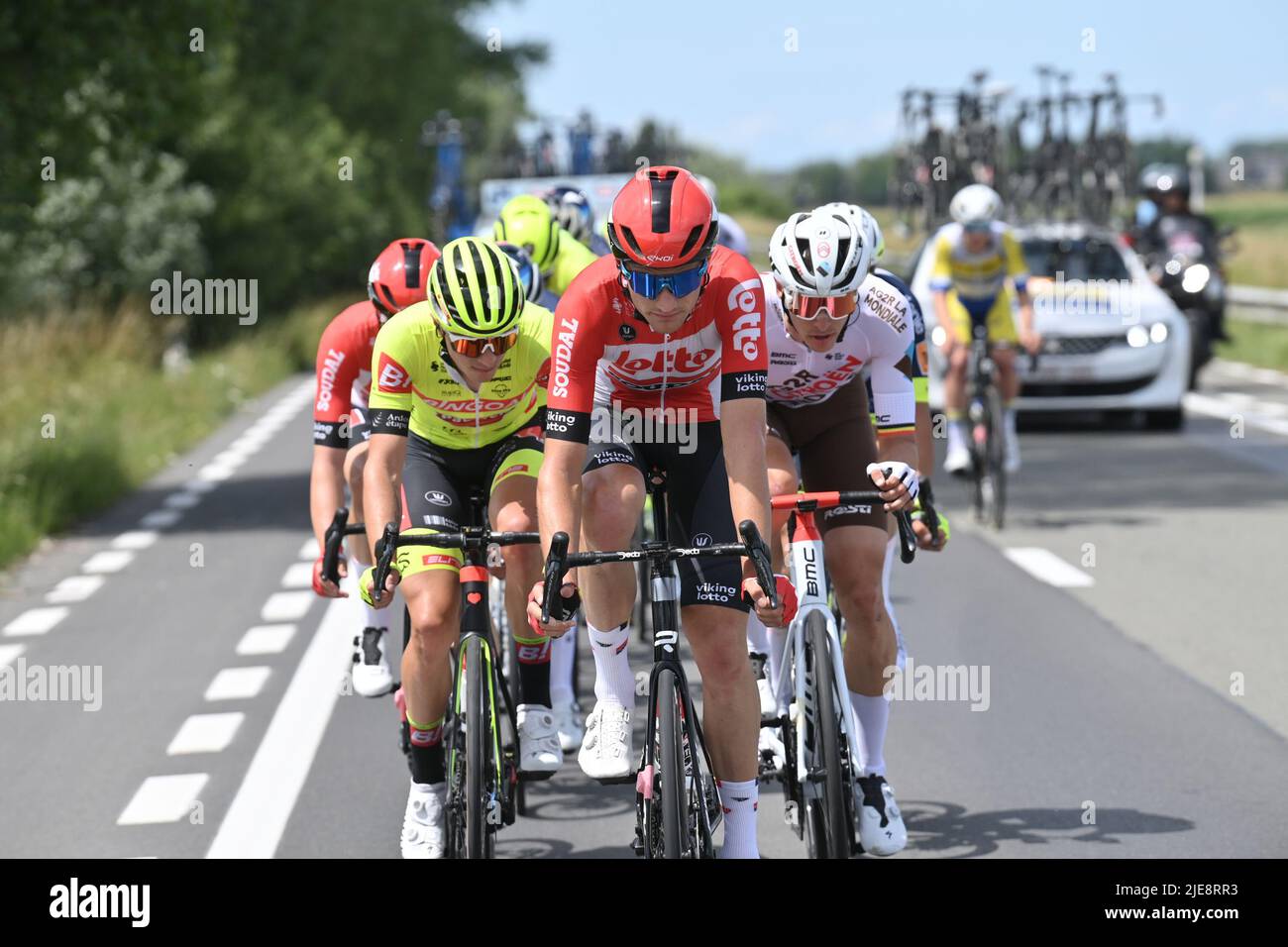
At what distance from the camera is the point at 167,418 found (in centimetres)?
2277

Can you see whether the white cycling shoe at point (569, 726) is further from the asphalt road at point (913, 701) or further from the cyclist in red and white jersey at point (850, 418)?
the cyclist in red and white jersey at point (850, 418)

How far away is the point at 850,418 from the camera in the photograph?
7.26 m

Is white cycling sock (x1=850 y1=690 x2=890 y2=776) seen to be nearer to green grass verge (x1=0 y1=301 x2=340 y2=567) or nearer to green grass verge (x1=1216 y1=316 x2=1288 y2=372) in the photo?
green grass verge (x1=0 y1=301 x2=340 y2=567)

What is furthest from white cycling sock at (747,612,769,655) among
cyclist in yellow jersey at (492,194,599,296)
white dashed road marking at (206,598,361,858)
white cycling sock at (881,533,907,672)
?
cyclist in yellow jersey at (492,194,599,296)

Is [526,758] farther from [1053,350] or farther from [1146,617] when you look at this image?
[1053,350]

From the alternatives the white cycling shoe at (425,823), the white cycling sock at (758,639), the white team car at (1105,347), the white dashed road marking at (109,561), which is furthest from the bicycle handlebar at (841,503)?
the white team car at (1105,347)

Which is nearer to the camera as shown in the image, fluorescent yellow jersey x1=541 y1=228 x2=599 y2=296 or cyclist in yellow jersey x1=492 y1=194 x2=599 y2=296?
cyclist in yellow jersey x1=492 y1=194 x2=599 y2=296

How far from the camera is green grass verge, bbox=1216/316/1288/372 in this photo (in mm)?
28425

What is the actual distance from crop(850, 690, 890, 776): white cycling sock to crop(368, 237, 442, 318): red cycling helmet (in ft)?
6.83

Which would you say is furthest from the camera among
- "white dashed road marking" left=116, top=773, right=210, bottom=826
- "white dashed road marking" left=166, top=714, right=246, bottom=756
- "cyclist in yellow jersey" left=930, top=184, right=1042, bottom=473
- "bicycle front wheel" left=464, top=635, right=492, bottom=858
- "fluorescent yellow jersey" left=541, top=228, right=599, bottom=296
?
"cyclist in yellow jersey" left=930, top=184, right=1042, bottom=473

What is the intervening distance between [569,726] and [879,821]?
4.90 ft
